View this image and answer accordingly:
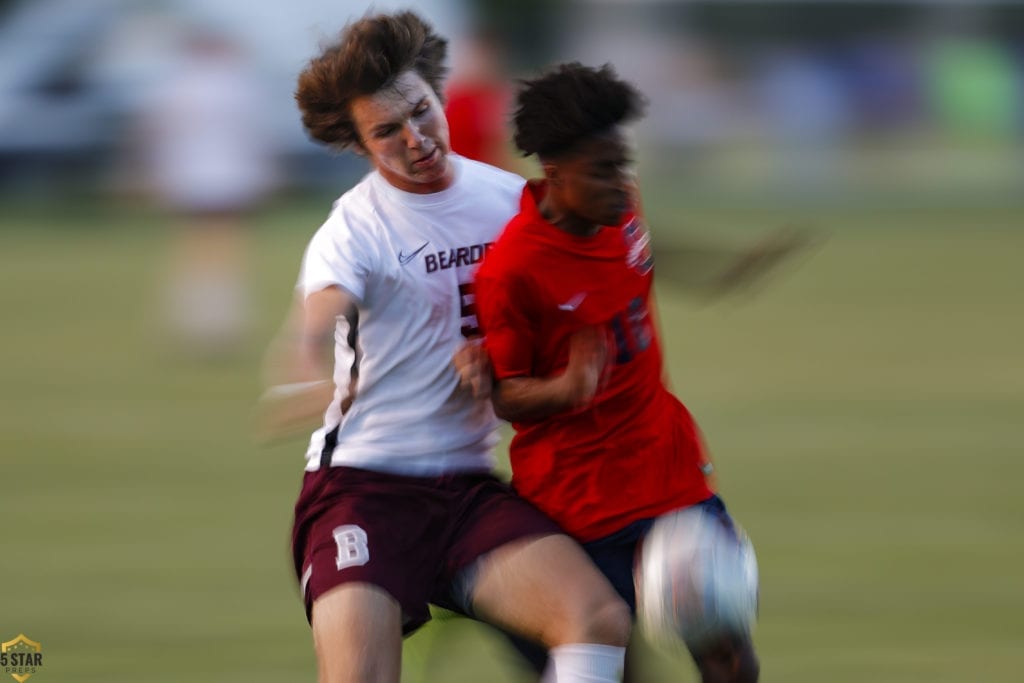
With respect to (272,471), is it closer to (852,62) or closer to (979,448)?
(979,448)

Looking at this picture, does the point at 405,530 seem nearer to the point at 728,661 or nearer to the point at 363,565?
the point at 363,565

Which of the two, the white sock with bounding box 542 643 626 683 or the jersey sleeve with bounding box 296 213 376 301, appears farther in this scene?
the jersey sleeve with bounding box 296 213 376 301

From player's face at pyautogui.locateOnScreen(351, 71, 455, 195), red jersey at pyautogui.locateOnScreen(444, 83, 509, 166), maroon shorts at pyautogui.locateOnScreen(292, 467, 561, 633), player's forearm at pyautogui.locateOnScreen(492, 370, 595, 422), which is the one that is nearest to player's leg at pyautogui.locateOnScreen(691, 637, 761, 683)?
maroon shorts at pyautogui.locateOnScreen(292, 467, 561, 633)

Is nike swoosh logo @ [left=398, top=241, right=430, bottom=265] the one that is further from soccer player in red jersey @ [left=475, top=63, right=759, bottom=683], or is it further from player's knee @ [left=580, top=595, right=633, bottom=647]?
player's knee @ [left=580, top=595, right=633, bottom=647]

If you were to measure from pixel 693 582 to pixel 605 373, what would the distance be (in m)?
0.51

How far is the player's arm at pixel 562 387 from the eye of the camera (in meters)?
4.20

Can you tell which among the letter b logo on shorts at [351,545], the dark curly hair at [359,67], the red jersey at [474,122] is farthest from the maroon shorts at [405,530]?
the red jersey at [474,122]

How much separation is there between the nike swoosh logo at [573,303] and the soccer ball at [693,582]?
543 millimetres

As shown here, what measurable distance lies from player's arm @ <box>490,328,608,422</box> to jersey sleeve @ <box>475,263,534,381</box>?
4 centimetres

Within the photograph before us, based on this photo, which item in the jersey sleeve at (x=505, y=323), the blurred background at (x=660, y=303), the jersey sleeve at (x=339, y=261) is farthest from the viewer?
the blurred background at (x=660, y=303)

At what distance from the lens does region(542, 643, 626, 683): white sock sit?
4242 mm

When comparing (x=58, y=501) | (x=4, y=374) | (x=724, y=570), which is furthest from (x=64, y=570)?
(x=4, y=374)

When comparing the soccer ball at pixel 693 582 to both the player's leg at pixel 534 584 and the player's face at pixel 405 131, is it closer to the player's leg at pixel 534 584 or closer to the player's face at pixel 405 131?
the player's leg at pixel 534 584

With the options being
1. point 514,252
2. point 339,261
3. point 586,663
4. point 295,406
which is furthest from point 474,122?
point 586,663
